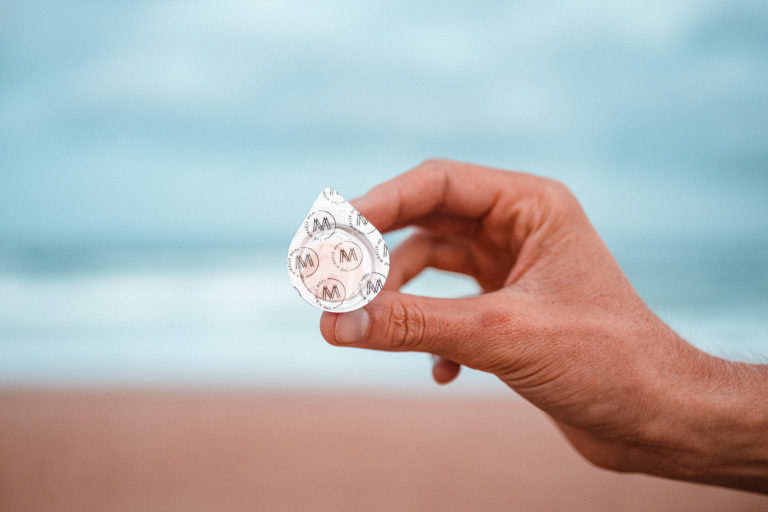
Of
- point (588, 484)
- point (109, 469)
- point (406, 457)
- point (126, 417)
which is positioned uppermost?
point (126, 417)

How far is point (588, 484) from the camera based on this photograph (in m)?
3.62

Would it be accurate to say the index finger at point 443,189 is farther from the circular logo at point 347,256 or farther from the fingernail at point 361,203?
the circular logo at point 347,256

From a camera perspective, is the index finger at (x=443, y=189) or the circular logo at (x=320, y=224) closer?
the circular logo at (x=320, y=224)

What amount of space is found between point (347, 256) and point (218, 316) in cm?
677

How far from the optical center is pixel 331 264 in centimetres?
151

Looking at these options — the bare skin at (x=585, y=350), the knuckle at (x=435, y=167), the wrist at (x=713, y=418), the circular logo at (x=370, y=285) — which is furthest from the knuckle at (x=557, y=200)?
the circular logo at (x=370, y=285)

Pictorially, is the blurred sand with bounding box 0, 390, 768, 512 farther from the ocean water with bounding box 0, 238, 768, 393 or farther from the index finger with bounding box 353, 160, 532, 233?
the index finger with bounding box 353, 160, 532, 233

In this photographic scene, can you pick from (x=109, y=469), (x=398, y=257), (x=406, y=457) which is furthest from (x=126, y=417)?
(x=398, y=257)

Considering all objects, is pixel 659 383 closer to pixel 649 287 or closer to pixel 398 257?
pixel 398 257

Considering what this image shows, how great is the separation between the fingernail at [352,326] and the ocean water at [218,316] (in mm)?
1341

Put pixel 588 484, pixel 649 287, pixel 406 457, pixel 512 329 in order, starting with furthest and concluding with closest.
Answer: pixel 649 287
pixel 406 457
pixel 588 484
pixel 512 329

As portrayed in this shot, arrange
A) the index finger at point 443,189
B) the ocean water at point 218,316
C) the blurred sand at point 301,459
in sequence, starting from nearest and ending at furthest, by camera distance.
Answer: the index finger at point 443,189 → the blurred sand at point 301,459 → the ocean water at point 218,316

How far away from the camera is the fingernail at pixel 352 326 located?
154 cm

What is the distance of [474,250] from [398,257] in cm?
35
